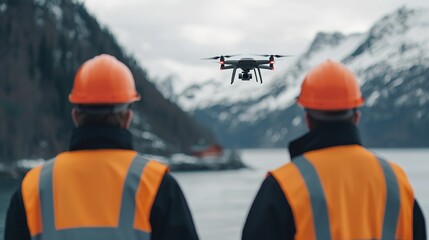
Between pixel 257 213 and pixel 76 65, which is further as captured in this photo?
pixel 76 65

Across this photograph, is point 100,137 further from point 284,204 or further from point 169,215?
point 284,204

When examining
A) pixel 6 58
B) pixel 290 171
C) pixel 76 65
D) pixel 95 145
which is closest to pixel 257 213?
pixel 290 171

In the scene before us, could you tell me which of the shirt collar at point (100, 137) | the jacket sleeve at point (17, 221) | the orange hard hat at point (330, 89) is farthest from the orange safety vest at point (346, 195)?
the jacket sleeve at point (17, 221)

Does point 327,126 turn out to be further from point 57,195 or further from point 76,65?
point 76,65

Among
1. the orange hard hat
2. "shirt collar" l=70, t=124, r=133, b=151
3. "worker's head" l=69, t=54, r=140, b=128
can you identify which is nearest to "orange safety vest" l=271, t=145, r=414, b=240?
the orange hard hat

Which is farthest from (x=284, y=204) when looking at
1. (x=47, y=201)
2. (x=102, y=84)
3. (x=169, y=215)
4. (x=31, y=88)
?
(x=31, y=88)

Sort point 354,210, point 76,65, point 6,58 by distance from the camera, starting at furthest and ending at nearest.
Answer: point 76,65
point 6,58
point 354,210

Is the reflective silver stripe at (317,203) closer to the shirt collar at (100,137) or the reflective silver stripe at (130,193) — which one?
the reflective silver stripe at (130,193)
